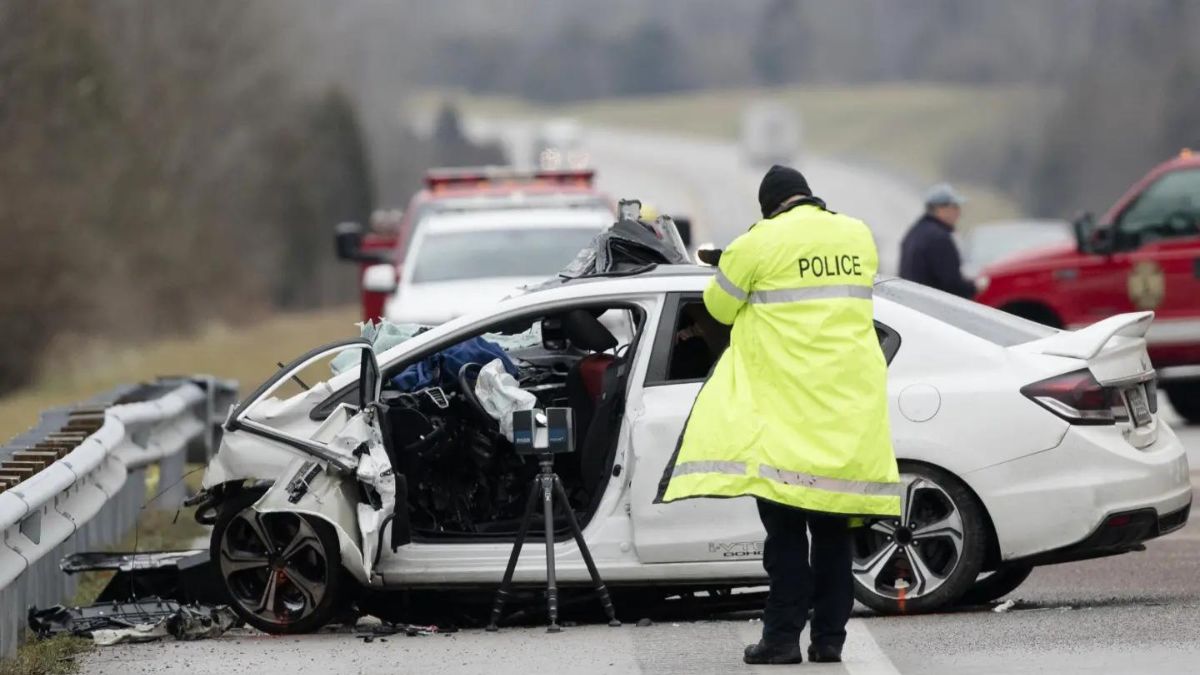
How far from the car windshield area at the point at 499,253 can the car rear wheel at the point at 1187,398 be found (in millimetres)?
5004

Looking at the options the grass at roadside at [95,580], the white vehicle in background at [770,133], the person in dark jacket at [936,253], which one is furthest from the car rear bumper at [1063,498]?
the white vehicle in background at [770,133]

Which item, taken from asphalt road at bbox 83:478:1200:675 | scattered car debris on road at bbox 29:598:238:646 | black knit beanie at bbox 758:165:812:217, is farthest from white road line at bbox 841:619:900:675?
scattered car debris on road at bbox 29:598:238:646

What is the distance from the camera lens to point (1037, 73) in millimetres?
119375

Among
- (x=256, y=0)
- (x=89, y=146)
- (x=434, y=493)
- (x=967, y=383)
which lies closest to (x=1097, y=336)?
(x=967, y=383)

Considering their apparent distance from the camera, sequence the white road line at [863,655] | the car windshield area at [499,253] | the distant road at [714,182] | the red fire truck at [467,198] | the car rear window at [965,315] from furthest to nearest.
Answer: the distant road at [714,182] < the red fire truck at [467,198] < the car windshield area at [499,253] < the car rear window at [965,315] < the white road line at [863,655]

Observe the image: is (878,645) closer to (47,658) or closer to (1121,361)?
(1121,361)

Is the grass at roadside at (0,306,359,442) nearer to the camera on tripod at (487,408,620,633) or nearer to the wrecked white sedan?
the wrecked white sedan

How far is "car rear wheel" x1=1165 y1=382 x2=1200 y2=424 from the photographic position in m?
18.5

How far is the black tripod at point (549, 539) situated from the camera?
8.88m

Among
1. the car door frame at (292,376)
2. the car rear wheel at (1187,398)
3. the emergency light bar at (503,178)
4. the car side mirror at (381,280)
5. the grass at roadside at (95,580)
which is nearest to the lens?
the grass at roadside at (95,580)

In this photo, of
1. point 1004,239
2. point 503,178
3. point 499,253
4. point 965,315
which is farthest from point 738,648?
point 1004,239

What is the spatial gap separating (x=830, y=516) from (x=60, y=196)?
26799 mm

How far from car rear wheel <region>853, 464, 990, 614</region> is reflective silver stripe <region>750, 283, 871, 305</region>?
1339mm

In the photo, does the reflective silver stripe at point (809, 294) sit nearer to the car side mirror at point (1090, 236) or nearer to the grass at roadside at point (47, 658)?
the grass at roadside at point (47, 658)
